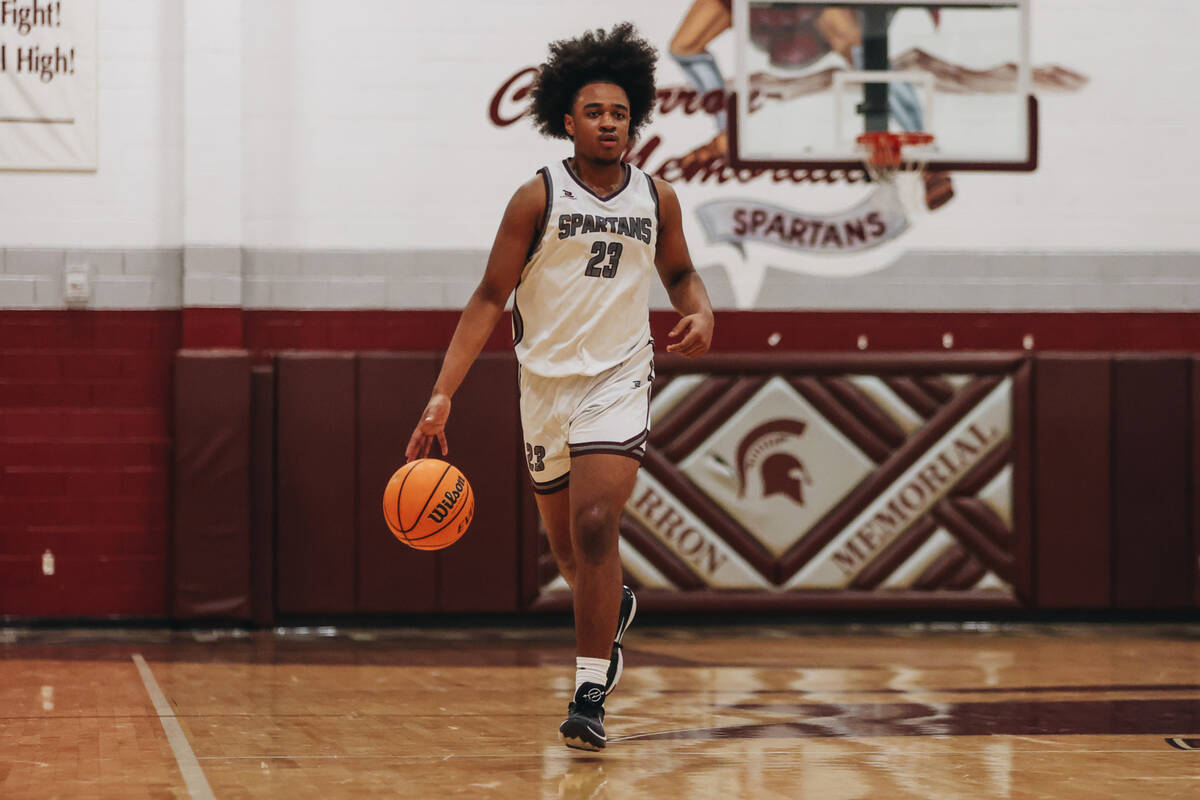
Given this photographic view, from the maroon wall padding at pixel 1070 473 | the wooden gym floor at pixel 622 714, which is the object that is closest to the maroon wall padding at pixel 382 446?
the wooden gym floor at pixel 622 714

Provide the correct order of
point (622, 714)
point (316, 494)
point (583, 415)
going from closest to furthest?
1. point (583, 415)
2. point (622, 714)
3. point (316, 494)

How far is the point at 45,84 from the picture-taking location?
26.7 feet

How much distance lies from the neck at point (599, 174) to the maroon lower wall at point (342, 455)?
355cm

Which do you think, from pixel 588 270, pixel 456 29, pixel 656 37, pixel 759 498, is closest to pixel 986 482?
pixel 759 498

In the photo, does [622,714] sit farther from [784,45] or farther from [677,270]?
[784,45]

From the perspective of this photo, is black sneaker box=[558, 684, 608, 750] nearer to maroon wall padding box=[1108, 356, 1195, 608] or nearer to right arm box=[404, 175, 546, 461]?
right arm box=[404, 175, 546, 461]

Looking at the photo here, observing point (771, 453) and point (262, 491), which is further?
point (771, 453)

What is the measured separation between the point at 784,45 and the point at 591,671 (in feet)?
16.2

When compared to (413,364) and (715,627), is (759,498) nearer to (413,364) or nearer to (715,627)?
(715,627)

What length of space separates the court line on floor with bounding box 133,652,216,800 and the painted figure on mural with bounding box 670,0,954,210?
406 centimetres

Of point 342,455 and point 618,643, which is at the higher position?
point 342,455

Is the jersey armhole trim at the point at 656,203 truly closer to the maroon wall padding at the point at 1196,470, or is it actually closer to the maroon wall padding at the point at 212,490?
the maroon wall padding at the point at 212,490

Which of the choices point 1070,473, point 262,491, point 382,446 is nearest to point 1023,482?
point 1070,473

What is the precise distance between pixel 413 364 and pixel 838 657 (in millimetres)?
2689
